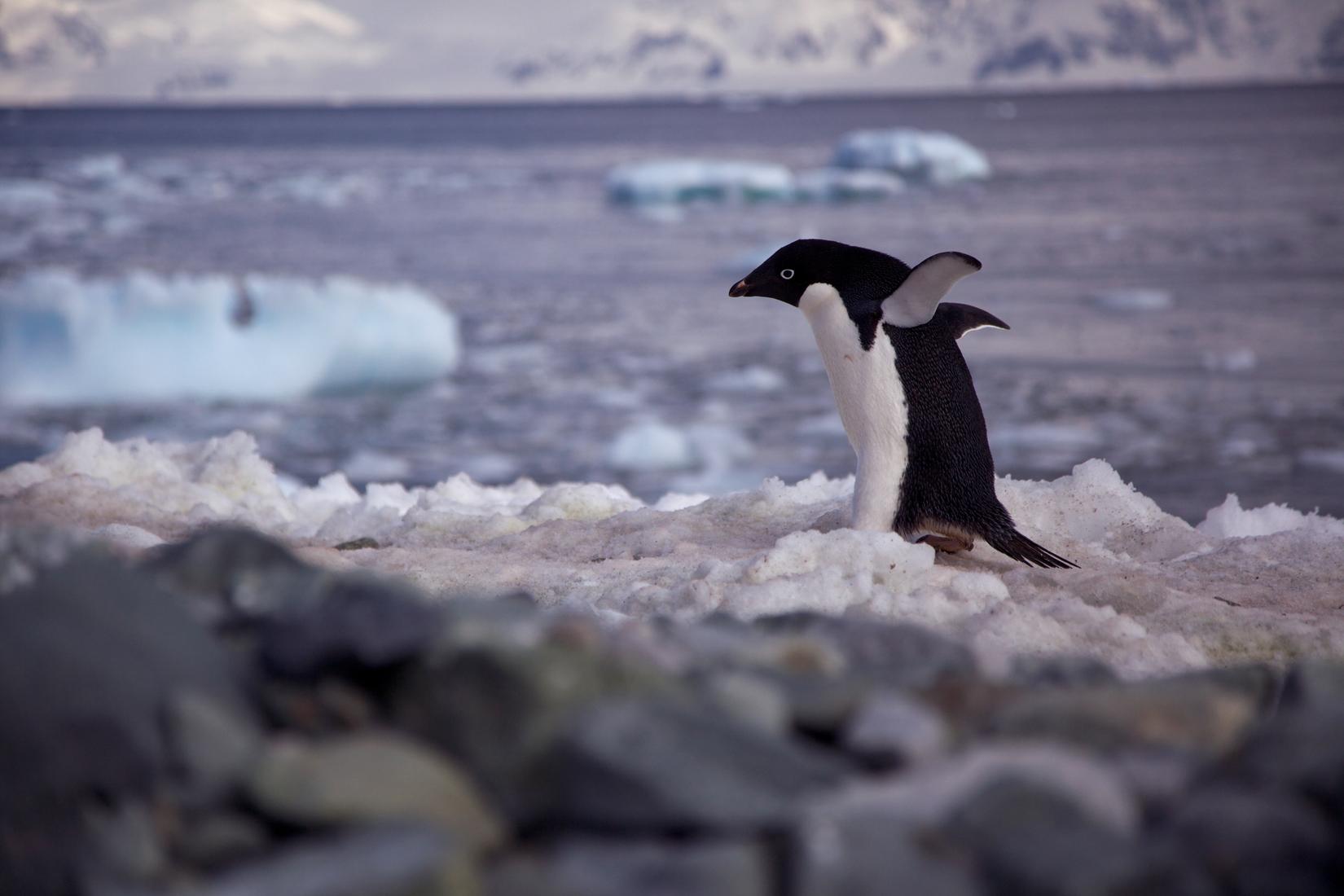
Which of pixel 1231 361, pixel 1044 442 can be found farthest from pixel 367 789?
pixel 1231 361

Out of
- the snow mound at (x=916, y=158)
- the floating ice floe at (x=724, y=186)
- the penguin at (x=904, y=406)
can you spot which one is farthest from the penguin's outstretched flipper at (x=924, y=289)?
the snow mound at (x=916, y=158)

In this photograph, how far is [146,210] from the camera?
104 feet

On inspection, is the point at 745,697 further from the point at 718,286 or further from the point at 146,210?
the point at 146,210

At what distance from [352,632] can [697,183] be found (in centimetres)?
3103

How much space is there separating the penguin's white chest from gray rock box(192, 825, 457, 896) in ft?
8.23

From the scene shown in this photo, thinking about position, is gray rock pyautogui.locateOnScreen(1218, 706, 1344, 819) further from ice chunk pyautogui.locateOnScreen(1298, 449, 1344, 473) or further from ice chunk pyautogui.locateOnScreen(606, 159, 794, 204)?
ice chunk pyautogui.locateOnScreen(606, 159, 794, 204)

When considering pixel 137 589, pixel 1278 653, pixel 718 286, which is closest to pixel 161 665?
pixel 137 589

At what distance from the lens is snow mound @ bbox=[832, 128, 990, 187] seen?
117 feet

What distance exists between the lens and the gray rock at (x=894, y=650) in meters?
1.83

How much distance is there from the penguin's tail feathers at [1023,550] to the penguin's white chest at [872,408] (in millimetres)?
298

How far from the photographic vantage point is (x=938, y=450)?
371cm

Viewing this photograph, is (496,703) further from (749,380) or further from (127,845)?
(749,380)

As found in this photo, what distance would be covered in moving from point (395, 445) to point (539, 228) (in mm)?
18228

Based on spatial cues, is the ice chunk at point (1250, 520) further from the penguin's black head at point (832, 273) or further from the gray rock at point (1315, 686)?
the gray rock at point (1315, 686)
